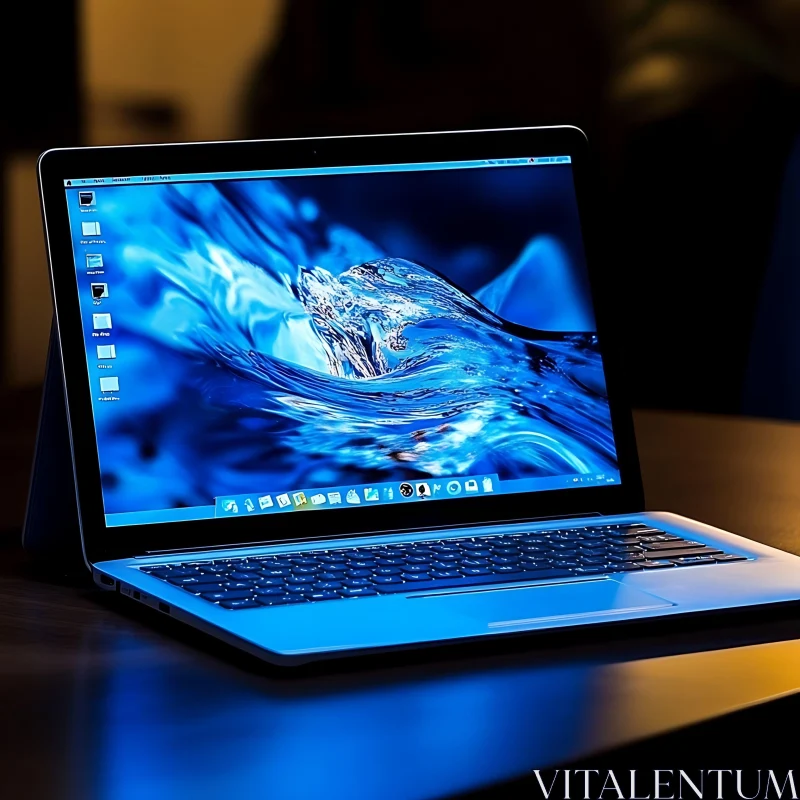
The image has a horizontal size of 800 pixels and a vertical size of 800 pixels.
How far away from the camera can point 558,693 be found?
0.65 metres

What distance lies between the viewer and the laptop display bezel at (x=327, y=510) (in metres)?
0.87

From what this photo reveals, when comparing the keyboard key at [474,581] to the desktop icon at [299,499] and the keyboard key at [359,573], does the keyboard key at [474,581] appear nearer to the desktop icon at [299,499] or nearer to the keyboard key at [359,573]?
the keyboard key at [359,573]

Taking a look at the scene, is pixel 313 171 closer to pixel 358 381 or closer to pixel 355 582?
pixel 358 381

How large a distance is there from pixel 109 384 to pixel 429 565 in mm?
242

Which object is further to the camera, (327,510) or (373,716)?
(327,510)

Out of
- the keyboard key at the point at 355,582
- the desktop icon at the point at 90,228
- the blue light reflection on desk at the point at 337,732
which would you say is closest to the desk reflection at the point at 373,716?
the blue light reflection on desk at the point at 337,732

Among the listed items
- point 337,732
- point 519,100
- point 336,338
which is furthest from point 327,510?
point 519,100

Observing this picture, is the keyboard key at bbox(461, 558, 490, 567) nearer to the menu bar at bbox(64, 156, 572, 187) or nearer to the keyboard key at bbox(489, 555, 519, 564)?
the keyboard key at bbox(489, 555, 519, 564)

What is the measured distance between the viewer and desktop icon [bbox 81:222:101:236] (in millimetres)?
903

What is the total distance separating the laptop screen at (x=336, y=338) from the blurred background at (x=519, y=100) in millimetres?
2142

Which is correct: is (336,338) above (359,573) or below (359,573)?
above

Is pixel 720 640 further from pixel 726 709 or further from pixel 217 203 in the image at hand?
pixel 217 203

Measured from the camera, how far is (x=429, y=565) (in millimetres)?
832

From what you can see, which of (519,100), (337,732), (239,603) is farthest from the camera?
(519,100)
